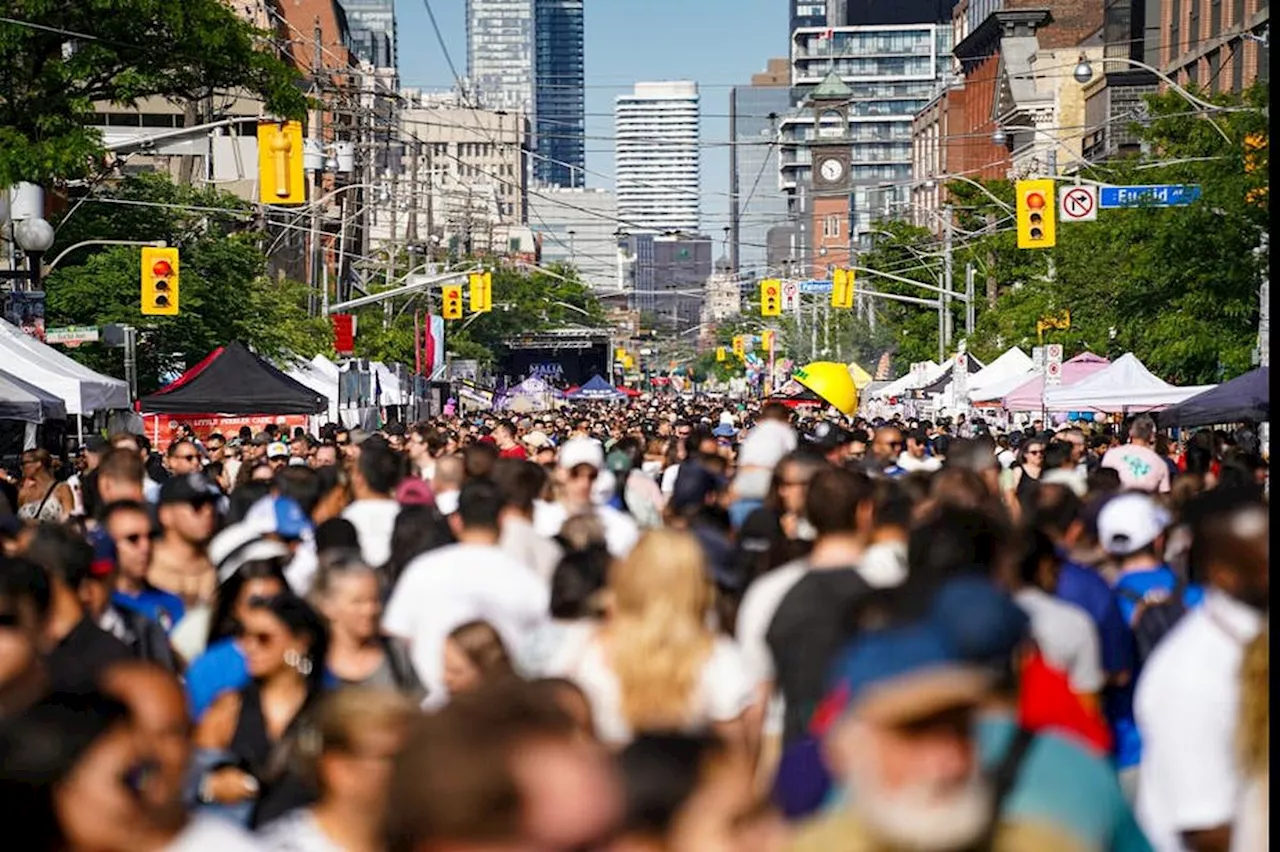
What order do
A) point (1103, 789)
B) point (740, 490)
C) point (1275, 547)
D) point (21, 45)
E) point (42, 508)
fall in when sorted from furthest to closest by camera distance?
point (21, 45) → point (42, 508) → point (740, 490) → point (1275, 547) → point (1103, 789)

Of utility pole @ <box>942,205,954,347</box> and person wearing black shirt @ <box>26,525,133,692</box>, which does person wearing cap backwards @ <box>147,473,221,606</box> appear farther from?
utility pole @ <box>942,205,954,347</box>

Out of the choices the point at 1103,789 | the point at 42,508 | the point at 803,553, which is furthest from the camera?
the point at 42,508

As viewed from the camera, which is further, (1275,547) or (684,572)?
(684,572)

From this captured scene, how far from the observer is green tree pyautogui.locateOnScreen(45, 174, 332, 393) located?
4181 centimetres

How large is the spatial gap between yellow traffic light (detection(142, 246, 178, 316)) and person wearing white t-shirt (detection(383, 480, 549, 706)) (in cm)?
2857

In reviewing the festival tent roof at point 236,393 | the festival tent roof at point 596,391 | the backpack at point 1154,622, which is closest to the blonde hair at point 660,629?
the backpack at point 1154,622

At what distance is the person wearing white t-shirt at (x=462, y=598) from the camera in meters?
8.33

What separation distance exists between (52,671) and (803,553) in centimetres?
368

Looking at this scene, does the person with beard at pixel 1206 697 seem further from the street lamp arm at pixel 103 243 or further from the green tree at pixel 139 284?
the green tree at pixel 139 284

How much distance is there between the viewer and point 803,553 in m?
9.45

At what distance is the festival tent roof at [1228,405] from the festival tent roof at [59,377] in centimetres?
1236

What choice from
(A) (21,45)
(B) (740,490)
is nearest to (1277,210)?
(B) (740,490)

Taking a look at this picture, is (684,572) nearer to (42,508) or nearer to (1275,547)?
(1275,547)

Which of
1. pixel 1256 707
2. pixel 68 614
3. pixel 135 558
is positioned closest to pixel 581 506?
pixel 135 558
